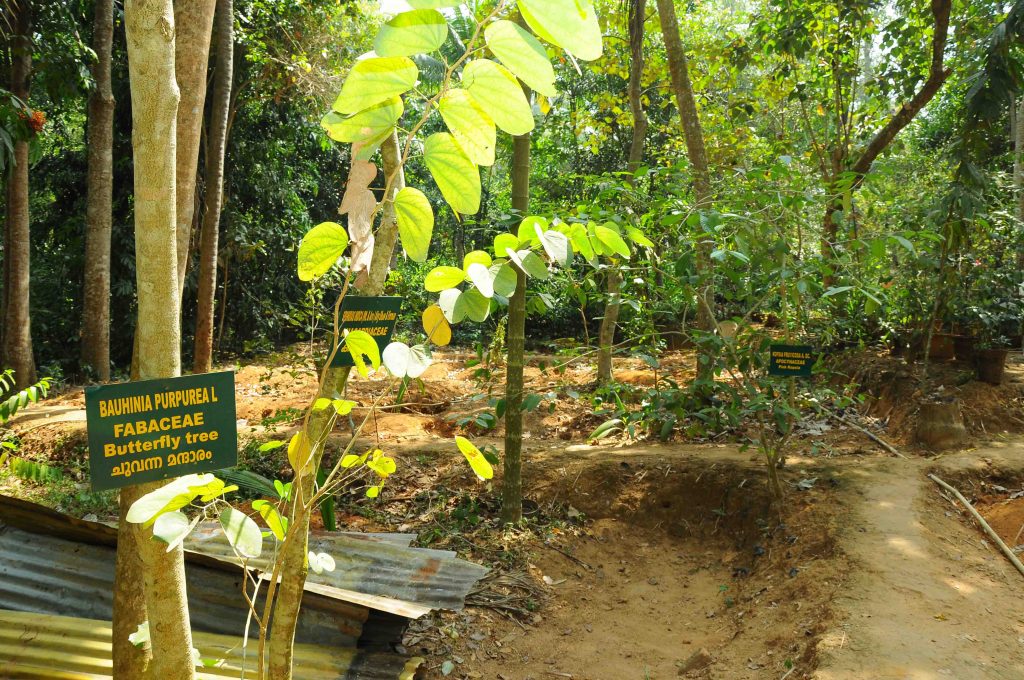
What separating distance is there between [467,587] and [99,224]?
6.99 metres

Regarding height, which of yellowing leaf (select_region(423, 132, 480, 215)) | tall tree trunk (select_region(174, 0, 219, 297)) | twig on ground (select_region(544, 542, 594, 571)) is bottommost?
twig on ground (select_region(544, 542, 594, 571))

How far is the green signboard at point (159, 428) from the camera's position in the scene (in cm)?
128

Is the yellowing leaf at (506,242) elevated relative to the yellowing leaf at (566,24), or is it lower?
lower

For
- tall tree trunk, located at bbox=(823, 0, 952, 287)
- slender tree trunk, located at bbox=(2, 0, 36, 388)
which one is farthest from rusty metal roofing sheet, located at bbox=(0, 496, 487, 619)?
slender tree trunk, located at bbox=(2, 0, 36, 388)

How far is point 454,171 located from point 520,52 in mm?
193

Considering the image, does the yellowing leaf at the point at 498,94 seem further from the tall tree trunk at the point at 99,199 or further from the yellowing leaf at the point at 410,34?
the tall tree trunk at the point at 99,199

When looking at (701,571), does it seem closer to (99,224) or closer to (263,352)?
(99,224)

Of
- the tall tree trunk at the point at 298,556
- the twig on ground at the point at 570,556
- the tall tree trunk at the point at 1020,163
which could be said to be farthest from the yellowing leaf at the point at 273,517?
the tall tree trunk at the point at 1020,163

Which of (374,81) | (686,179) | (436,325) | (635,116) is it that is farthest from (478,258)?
(686,179)

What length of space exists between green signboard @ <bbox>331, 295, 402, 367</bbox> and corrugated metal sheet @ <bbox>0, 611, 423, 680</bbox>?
1261 mm

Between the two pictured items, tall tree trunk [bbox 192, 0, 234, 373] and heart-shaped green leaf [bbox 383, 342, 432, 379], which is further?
tall tree trunk [bbox 192, 0, 234, 373]

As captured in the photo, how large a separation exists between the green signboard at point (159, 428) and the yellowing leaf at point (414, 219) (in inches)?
18.3

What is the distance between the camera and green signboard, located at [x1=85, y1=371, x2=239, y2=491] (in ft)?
4.19

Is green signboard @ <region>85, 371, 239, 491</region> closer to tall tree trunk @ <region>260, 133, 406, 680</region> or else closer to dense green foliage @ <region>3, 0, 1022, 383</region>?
tall tree trunk @ <region>260, 133, 406, 680</region>
